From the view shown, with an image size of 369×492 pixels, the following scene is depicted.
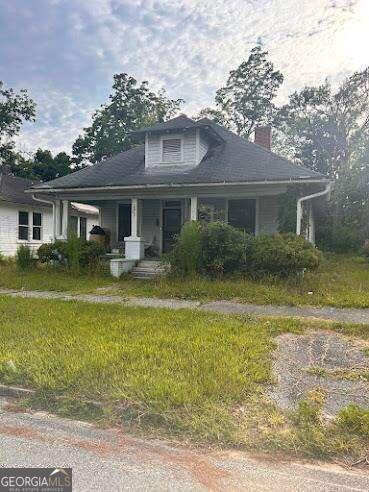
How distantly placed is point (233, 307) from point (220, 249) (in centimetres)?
274

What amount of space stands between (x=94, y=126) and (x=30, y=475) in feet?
117

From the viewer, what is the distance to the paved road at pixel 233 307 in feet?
25.4

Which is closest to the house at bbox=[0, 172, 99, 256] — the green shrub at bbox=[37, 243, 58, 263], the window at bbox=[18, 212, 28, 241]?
the window at bbox=[18, 212, 28, 241]

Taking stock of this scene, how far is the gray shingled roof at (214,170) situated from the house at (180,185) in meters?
0.03

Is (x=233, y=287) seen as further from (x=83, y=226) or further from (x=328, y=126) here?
(x=328, y=126)

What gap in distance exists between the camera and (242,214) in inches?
603

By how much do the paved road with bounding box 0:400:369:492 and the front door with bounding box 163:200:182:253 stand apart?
42.7ft

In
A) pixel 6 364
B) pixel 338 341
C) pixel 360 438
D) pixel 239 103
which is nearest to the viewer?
pixel 360 438

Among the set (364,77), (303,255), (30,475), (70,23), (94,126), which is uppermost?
(364,77)

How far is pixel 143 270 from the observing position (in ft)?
43.9

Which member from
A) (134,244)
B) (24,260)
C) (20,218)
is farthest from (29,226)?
(134,244)

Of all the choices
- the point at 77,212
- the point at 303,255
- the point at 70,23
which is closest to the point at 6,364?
the point at 303,255

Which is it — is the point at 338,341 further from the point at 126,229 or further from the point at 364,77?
the point at 364,77

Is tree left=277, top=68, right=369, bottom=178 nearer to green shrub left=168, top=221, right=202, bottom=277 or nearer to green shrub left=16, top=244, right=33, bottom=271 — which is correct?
green shrub left=168, top=221, right=202, bottom=277
